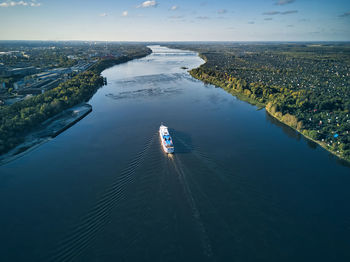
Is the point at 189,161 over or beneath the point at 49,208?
over

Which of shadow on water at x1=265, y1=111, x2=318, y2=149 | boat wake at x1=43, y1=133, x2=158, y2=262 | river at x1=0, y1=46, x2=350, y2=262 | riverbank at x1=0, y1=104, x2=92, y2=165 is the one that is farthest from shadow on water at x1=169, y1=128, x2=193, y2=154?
riverbank at x1=0, y1=104, x2=92, y2=165

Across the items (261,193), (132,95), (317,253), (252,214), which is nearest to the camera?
(317,253)

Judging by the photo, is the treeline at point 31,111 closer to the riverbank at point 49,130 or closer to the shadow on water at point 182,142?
the riverbank at point 49,130

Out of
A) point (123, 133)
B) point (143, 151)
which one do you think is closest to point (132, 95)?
point (123, 133)

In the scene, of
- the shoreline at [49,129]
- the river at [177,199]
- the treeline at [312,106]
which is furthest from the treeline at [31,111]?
the treeline at [312,106]

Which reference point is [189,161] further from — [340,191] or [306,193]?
[340,191]

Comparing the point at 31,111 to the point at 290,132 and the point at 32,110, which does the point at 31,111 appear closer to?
the point at 32,110

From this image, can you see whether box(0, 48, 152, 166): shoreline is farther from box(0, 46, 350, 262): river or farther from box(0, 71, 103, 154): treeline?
box(0, 46, 350, 262): river
